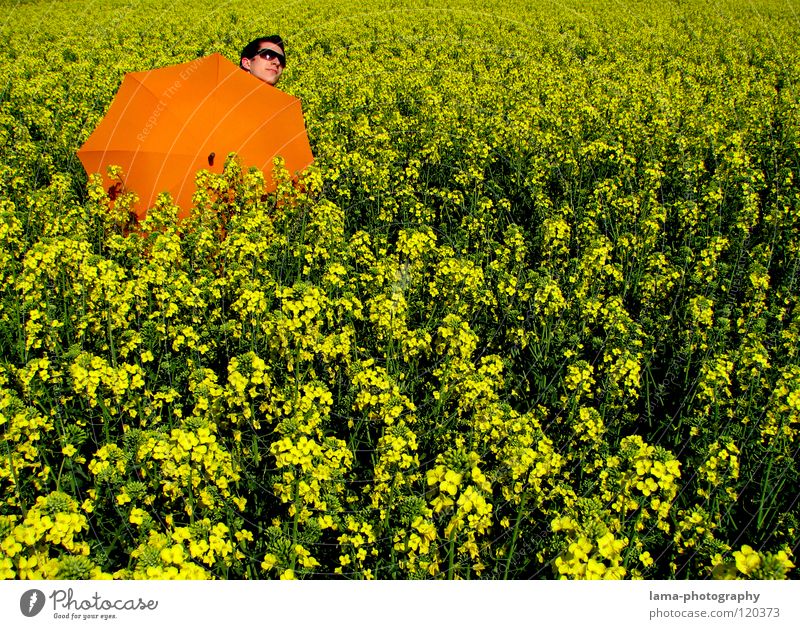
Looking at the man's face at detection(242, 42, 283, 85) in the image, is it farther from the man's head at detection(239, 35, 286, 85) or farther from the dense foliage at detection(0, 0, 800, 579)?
the dense foliage at detection(0, 0, 800, 579)

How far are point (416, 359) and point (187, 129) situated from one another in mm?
5366

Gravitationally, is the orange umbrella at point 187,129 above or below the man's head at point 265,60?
below

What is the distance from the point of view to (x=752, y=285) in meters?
6.59

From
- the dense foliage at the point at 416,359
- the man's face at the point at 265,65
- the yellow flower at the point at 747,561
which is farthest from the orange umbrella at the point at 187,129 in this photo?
the yellow flower at the point at 747,561

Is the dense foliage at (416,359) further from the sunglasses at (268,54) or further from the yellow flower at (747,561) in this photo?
the sunglasses at (268,54)

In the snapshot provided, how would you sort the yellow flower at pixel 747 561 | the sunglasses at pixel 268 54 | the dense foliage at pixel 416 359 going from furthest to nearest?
the sunglasses at pixel 268 54 < the dense foliage at pixel 416 359 < the yellow flower at pixel 747 561

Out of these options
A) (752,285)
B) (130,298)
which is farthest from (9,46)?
(752,285)

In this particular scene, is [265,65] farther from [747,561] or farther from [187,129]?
[747,561]

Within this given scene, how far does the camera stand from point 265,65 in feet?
34.3

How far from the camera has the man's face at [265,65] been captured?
10.4m

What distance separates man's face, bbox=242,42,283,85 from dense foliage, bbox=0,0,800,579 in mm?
1541

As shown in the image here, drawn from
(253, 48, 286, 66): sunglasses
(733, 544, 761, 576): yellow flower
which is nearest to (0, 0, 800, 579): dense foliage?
(733, 544, 761, 576): yellow flower

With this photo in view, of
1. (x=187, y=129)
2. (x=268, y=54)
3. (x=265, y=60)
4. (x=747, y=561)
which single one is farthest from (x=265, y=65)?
(x=747, y=561)

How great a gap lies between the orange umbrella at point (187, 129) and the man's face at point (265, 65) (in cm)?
179
